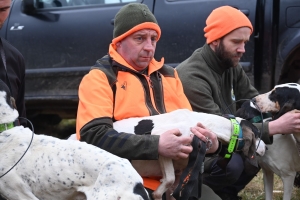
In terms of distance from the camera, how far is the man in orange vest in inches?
133

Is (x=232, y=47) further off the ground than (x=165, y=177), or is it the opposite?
(x=232, y=47)

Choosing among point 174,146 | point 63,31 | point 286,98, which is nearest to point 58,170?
point 174,146

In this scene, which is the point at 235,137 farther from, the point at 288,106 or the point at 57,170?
the point at 57,170

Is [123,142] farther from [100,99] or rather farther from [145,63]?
Result: [145,63]

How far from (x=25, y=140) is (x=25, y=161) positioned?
0.39 feet

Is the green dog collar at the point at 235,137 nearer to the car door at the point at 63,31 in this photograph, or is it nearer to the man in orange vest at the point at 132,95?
the man in orange vest at the point at 132,95

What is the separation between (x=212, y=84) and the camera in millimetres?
4254

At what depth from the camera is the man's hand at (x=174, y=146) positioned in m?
3.32

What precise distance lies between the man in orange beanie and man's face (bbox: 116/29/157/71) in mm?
585

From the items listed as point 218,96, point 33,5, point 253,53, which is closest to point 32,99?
point 33,5

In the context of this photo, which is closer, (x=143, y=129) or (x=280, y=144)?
(x=143, y=129)

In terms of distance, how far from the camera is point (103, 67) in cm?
364

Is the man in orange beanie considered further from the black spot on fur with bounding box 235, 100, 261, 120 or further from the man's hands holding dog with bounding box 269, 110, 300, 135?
the black spot on fur with bounding box 235, 100, 261, 120

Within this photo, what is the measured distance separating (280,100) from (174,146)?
1.15 meters
